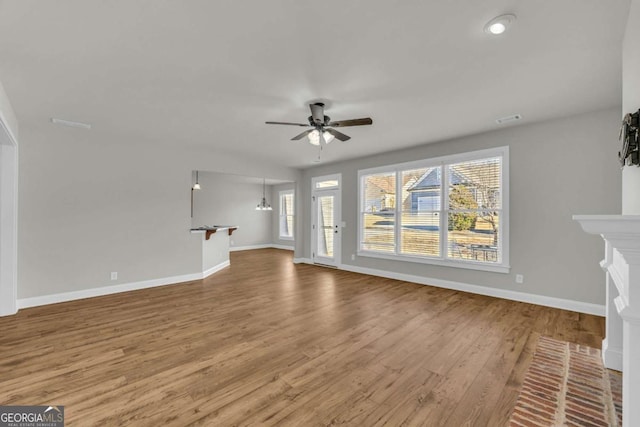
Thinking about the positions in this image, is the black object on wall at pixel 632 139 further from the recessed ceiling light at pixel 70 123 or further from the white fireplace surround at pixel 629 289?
the recessed ceiling light at pixel 70 123

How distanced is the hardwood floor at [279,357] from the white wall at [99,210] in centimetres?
57

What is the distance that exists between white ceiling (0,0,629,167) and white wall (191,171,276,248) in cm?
542

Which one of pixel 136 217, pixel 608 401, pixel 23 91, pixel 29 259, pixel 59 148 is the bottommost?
pixel 608 401

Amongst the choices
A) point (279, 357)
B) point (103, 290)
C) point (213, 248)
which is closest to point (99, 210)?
point (103, 290)

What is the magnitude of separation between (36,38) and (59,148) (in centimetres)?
291

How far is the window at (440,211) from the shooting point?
4434mm

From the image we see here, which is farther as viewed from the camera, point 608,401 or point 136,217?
point 136,217

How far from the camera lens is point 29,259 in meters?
4.02

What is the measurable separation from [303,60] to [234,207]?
27.6 ft

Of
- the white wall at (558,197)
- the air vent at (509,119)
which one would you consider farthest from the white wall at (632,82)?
the white wall at (558,197)

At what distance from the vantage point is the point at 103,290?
180 inches

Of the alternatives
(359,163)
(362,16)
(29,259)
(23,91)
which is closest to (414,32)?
(362,16)

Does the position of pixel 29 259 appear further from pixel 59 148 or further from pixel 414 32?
pixel 414 32

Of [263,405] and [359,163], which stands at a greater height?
[359,163]
